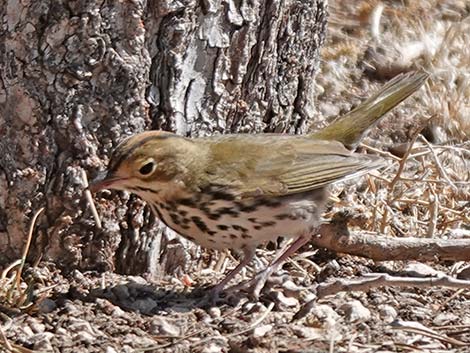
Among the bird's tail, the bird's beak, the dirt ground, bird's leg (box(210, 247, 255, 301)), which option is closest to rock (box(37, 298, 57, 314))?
the dirt ground

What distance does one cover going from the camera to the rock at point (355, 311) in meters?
4.49

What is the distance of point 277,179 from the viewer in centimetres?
478

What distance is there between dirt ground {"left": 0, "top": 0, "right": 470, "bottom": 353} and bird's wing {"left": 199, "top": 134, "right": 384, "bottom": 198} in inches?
16.0

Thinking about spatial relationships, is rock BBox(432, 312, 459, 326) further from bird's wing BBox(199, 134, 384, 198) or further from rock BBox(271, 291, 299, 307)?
bird's wing BBox(199, 134, 384, 198)

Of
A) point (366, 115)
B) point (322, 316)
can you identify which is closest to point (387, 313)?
point (322, 316)

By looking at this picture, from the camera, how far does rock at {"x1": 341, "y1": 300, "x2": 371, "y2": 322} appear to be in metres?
4.49

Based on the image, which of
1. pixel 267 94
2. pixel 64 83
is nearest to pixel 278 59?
pixel 267 94

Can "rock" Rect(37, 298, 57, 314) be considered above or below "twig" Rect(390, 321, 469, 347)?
above

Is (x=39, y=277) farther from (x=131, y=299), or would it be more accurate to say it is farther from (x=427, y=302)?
(x=427, y=302)

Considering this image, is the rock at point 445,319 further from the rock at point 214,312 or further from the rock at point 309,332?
the rock at point 214,312

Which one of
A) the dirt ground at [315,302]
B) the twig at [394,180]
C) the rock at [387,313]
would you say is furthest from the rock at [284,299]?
the twig at [394,180]

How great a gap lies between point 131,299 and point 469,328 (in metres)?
1.31

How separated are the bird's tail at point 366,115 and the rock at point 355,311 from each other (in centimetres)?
87

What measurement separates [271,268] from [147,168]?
2.24 feet
